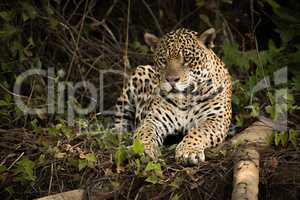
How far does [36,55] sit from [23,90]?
24.5 inches

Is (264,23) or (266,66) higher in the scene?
(264,23)

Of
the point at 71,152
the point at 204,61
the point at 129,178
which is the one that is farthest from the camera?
the point at 204,61

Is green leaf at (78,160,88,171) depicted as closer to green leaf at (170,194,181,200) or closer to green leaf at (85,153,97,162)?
green leaf at (85,153,97,162)

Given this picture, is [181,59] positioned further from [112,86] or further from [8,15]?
[8,15]

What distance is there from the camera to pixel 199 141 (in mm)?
8102

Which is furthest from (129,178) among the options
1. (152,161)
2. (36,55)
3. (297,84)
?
(36,55)

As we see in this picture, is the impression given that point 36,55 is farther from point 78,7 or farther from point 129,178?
point 129,178

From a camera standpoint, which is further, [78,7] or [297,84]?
[78,7]

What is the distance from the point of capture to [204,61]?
28.6ft

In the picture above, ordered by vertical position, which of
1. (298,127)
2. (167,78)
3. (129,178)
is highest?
(167,78)

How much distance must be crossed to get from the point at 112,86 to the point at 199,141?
10.1 feet

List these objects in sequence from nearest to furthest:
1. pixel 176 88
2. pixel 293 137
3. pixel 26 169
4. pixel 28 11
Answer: pixel 293 137
pixel 26 169
pixel 176 88
pixel 28 11

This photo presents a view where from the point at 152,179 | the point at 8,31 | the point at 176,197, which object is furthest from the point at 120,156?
the point at 8,31

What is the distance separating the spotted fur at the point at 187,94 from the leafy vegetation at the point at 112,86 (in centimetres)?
31
